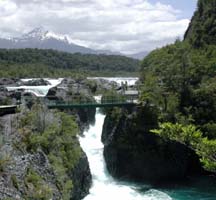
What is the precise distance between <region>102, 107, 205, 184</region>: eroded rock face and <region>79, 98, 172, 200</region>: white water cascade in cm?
169

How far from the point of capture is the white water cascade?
5086 cm

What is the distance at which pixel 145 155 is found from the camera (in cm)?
6106

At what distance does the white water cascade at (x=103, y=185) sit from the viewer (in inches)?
2002

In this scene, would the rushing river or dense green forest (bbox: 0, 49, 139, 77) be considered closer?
the rushing river

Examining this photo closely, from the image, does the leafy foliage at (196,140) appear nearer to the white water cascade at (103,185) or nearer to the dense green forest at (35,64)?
the white water cascade at (103,185)

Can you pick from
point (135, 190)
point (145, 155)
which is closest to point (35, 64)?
point (145, 155)

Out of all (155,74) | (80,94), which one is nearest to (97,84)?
(80,94)

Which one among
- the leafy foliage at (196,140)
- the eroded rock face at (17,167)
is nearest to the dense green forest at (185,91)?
the eroded rock face at (17,167)

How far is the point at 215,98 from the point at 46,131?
97.7 feet

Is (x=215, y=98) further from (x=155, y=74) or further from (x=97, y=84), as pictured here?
(x=97, y=84)

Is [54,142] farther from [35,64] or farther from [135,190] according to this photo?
[35,64]

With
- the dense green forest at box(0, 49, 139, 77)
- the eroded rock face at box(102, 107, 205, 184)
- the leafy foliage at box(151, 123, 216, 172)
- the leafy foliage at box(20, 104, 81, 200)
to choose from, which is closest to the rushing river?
the eroded rock face at box(102, 107, 205, 184)

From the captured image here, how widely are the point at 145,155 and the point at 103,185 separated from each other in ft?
25.5

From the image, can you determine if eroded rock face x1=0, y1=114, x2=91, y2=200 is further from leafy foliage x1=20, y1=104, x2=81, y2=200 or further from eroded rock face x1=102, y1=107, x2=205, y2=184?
eroded rock face x1=102, y1=107, x2=205, y2=184
